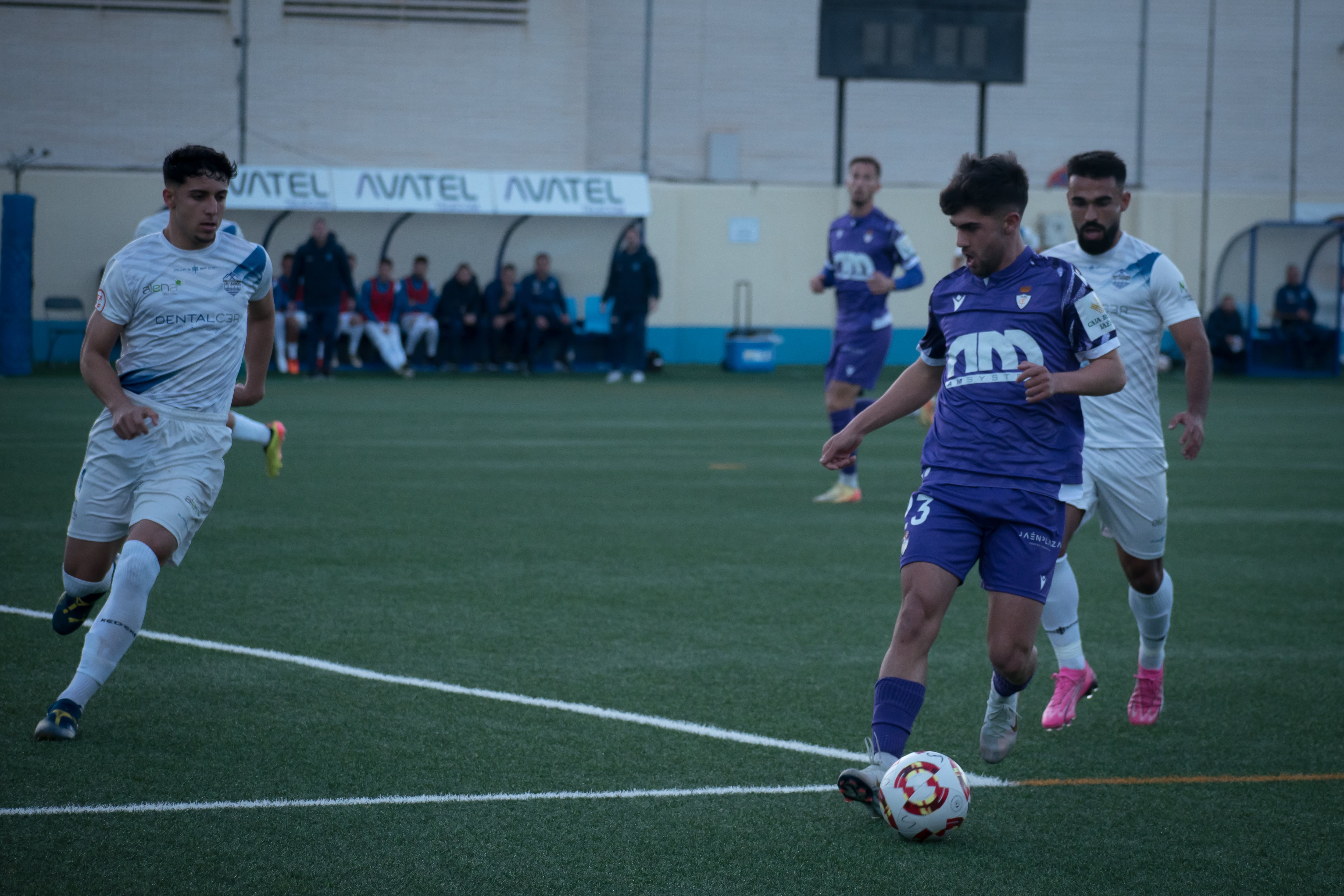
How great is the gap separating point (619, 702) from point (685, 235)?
24.0 m

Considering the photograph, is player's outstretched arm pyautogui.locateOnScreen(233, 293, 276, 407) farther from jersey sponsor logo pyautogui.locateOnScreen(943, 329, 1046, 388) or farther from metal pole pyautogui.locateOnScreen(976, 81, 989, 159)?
metal pole pyautogui.locateOnScreen(976, 81, 989, 159)

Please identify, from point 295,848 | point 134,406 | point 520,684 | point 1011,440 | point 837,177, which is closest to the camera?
point 295,848

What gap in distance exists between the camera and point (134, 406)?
472cm

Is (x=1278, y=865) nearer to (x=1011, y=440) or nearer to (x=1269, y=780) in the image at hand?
(x=1269, y=780)

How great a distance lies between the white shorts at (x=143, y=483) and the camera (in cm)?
481

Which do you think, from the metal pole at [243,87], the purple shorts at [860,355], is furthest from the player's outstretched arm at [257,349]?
the metal pole at [243,87]

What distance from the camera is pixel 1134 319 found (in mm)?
5219

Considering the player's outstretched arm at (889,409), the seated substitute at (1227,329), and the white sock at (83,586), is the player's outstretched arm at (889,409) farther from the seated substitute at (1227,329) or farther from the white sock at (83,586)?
the seated substitute at (1227,329)

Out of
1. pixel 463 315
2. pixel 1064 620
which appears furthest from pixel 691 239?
pixel 1064 620

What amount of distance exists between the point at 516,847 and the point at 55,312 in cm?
2399

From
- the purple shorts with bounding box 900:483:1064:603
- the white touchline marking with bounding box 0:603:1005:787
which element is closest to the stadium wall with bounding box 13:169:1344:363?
the white touchline marking with bounding box 0:603:1005:787

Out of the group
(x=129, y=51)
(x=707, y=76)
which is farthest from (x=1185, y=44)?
(x=129, y=51)

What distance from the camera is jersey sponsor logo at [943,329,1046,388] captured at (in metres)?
4.10

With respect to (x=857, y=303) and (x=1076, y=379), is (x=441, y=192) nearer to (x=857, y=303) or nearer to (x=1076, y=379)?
(x=857, y=303)
